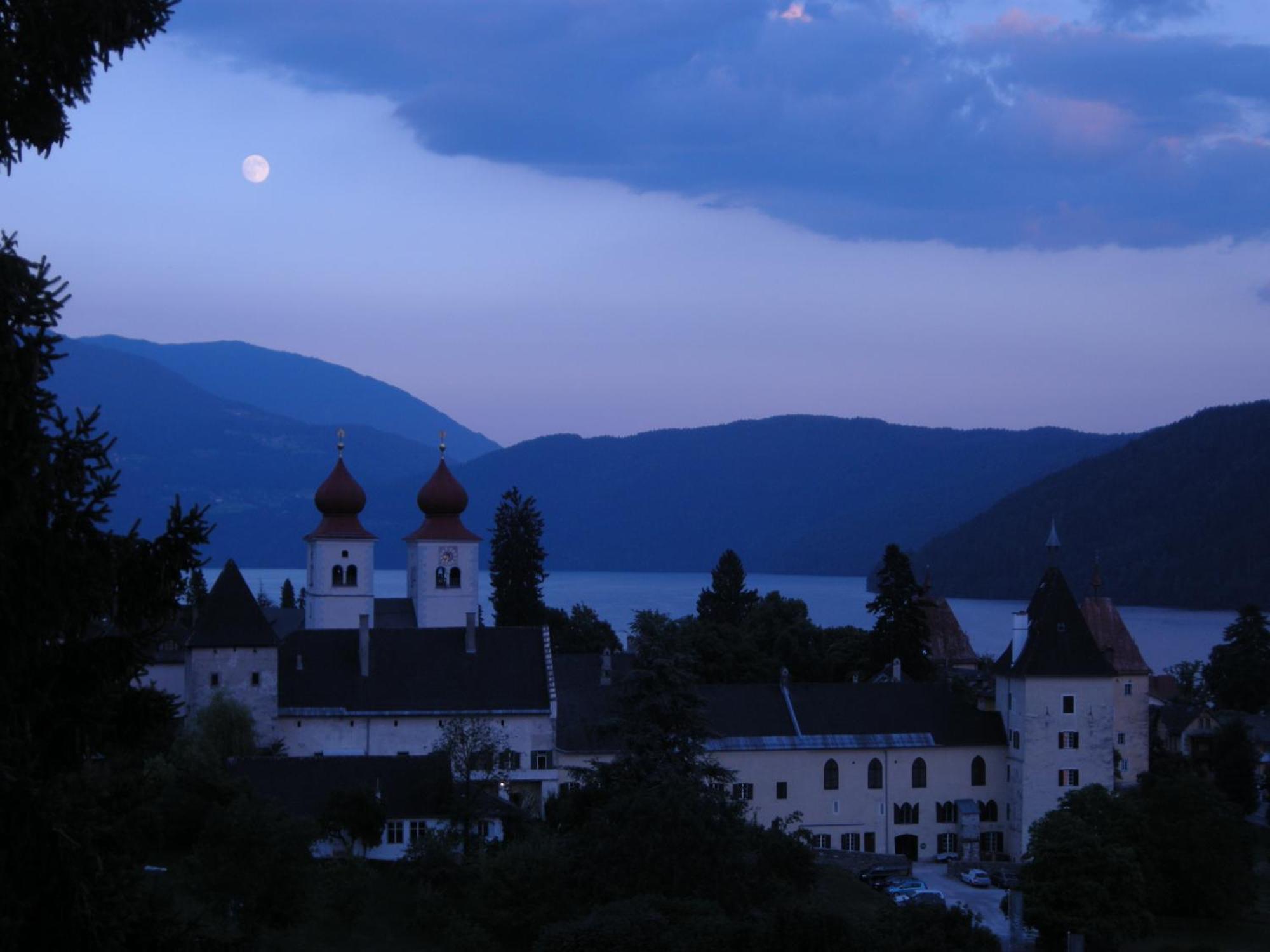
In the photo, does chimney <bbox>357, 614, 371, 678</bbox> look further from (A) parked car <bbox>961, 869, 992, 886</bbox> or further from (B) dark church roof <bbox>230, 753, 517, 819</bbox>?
(A) parked car <bbox>961, 869, 992, 886</bbox>

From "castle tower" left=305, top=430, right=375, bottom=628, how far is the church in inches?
458

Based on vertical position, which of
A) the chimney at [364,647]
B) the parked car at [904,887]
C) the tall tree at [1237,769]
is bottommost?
the parked car at [904,887]

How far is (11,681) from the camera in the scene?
33.1 ft

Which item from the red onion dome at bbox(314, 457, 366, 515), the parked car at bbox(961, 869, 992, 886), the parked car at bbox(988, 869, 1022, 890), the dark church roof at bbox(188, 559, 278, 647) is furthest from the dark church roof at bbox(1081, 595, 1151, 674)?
the dark church roof at bbox(188, 559, 278, 647)

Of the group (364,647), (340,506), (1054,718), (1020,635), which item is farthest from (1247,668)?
(364,647)

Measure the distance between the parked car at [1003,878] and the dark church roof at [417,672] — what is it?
1388 cm

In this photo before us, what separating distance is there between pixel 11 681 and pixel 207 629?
3906cm

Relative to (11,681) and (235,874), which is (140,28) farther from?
(235,874)

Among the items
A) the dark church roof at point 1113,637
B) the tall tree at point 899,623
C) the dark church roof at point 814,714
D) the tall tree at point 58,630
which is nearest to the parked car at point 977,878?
the dark church roof at point 814,714

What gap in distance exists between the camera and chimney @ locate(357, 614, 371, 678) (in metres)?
49.4

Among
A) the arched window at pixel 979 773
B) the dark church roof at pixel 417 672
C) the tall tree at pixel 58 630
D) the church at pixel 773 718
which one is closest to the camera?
the tall tree at pixel 58 630

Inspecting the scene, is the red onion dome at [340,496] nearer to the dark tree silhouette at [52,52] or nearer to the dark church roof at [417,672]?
the dark church roof at [417,672]

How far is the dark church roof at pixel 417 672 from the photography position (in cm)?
4866

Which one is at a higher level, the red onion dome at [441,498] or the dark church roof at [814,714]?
the red onion dome at [441,498]
